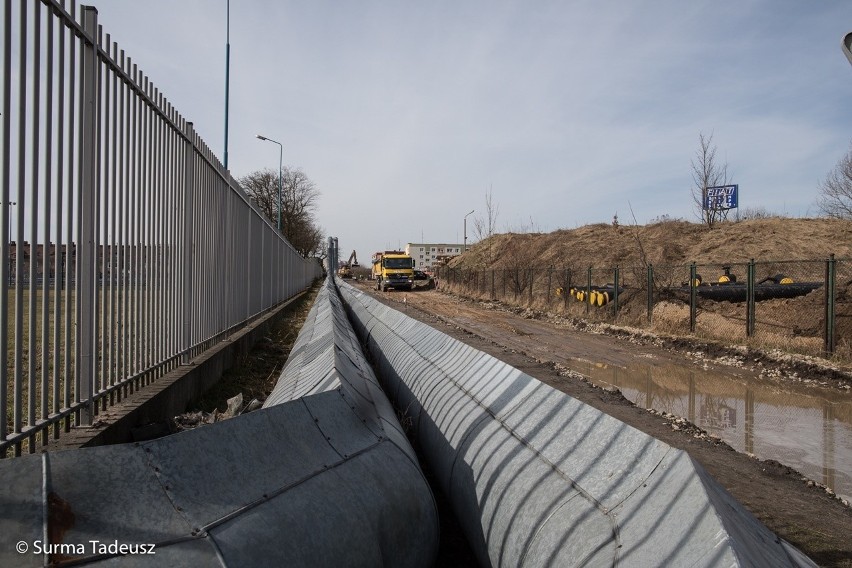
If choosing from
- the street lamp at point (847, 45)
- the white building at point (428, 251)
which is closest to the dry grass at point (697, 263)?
the street lamp at point (847, 45)

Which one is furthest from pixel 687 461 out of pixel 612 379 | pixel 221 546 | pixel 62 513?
pixel 612 379

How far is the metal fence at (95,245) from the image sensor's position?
2.79m

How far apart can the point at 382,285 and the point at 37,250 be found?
4303cm

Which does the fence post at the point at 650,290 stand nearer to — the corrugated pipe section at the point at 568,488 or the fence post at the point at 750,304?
the fence post at the point at 750,304

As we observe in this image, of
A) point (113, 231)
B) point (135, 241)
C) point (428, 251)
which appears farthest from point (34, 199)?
point (428, 251)

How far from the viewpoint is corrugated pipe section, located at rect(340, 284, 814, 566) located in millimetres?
1820

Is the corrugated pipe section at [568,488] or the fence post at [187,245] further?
the fence post at [187,245]

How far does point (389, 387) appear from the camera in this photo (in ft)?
21.7

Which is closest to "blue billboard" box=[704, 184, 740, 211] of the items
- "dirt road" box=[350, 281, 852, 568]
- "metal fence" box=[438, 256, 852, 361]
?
"metal fence" box=[438, 256, 852, 361]

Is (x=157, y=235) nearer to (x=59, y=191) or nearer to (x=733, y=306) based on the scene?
(x=59, y=191)

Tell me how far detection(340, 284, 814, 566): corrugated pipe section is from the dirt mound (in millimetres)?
35041

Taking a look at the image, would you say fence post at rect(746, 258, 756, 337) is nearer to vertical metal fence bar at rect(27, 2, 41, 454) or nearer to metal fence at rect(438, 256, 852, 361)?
metal fence at rect(438, 256, 852, 361)

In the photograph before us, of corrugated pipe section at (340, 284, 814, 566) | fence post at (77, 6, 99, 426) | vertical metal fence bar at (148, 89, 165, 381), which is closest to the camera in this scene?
corrugated pipe section at (340, 284, 814, 566)

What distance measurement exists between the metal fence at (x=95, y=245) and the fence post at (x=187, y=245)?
0.02 metres
